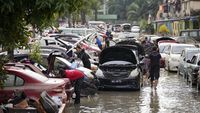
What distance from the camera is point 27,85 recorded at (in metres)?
12.3

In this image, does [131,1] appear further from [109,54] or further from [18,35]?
[18,35]

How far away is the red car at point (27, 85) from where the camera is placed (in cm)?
1212

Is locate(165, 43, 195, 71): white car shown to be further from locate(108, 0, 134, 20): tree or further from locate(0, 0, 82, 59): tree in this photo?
locate(108, 0, 134, 20): tree

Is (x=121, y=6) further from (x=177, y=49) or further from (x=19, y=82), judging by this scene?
(x=19, y=82)

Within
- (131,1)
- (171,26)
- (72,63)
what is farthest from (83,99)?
(131,1)

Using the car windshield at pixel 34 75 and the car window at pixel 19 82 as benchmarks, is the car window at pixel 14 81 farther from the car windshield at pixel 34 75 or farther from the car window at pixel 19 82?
the car windshield at pixel 34 75

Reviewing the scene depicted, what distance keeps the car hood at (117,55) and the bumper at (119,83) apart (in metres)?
1.41

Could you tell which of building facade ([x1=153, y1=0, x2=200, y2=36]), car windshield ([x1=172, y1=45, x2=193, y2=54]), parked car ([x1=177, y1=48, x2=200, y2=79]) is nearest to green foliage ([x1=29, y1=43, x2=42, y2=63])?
parked car ([x1=177, y1=48, x2=200, y2=79])

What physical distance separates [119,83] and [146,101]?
244 centimetres

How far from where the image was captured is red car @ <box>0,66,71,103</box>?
1212cm

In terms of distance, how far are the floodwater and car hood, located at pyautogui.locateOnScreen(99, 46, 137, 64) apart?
1.43m

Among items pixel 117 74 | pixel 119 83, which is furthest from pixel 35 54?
pixel 119 83

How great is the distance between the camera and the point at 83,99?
57.3 ft

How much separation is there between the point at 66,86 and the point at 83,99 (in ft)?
11.7
